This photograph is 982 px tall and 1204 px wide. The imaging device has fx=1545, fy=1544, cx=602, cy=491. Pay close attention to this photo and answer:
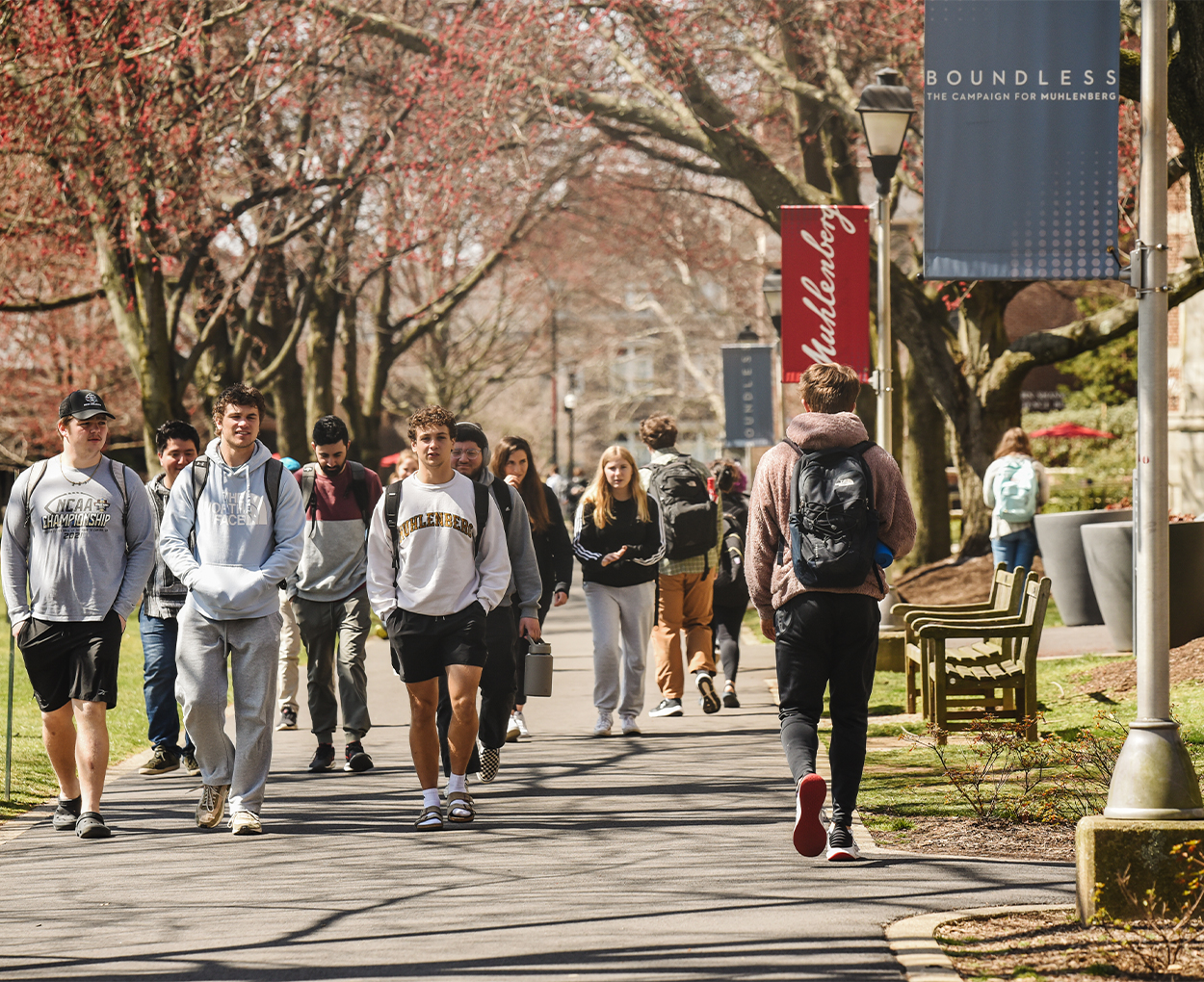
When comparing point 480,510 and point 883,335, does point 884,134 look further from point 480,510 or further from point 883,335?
point 480,510

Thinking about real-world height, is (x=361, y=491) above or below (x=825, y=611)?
above

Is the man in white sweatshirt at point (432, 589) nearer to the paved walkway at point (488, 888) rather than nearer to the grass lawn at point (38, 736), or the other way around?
the paved walkway at point (488, 888)

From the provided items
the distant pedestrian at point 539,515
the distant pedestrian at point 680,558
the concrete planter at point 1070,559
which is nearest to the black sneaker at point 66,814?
the distant pedestrian at point 539,515

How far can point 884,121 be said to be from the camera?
11500mm

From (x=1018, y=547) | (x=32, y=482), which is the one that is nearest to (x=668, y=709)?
(x=32, y=482)

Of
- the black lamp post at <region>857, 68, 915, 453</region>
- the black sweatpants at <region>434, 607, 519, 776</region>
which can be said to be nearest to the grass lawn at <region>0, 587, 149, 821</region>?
the black sweatpants at <region>434, 607, 519, 776</region>

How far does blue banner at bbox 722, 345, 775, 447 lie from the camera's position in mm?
25938

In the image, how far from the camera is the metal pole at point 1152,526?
4887 mm

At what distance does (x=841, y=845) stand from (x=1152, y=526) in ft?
5.48

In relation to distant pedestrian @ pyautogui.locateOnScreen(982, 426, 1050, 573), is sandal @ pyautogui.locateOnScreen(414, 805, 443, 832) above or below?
below

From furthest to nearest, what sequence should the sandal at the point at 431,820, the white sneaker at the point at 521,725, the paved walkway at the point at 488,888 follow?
the white sneaker at the point at 521,725
the sandal at the point at 431,820
the paved walkway at the point at 488,888

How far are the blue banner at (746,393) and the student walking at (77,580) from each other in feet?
63.4

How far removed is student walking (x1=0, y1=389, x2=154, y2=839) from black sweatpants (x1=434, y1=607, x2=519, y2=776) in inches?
59.7

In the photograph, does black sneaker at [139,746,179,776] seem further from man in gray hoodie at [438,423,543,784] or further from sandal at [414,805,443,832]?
sandal at [414,805,443,832]
